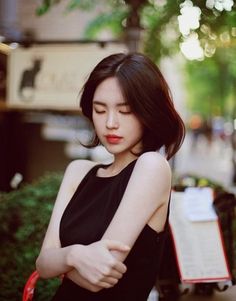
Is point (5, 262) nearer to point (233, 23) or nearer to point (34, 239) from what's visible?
point (34, 239)

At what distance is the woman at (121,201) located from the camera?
1.76 meters

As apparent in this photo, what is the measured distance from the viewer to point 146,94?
191 centimetres

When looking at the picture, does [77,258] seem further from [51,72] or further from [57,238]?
[51,72]

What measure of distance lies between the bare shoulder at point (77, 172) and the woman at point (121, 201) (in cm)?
9

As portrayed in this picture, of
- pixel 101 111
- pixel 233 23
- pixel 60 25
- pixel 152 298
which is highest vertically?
pixel 60 25

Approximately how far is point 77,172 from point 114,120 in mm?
381

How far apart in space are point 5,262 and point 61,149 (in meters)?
6.52

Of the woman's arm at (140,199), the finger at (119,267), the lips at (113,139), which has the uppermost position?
the lips at (113,139)

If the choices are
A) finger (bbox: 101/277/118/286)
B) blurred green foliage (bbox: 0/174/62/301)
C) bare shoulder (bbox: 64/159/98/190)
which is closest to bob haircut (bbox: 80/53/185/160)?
bare shoulder (bbox: 64/159/98/190)

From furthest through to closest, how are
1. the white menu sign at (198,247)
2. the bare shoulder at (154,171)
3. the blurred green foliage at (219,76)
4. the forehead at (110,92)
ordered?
1. the blurred green foliage at (219,76)
2. the white menu sign at (198,247)
3. the forehead at (110,92)
4. the bare shoulder at (154,171)

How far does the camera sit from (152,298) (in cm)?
429

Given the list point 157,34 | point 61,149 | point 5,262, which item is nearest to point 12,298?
point 5,262

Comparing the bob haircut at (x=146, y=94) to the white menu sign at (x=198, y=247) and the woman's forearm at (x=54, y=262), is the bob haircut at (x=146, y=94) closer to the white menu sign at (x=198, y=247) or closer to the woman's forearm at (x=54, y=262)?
the woman's forearm at (x=54, y=262)

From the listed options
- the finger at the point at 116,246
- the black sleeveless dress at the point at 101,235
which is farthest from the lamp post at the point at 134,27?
the finger at the point at 116,246
